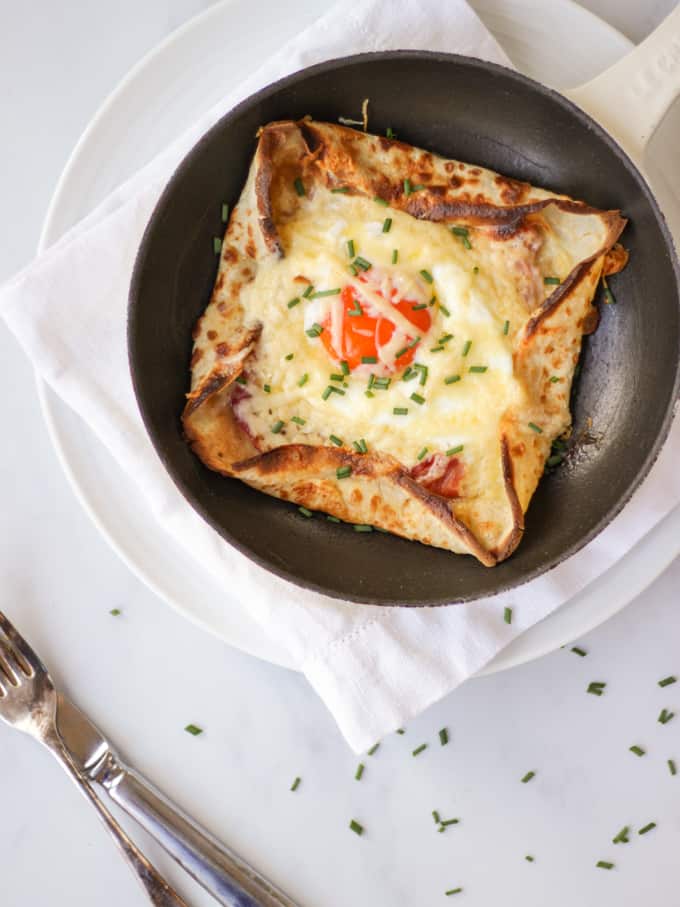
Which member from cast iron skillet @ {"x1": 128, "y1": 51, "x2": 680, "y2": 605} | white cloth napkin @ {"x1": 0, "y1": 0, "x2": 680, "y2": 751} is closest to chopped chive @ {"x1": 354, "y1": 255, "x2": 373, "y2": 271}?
cast iron skillet @ {"x1": 128, "y1": 51, "x2": 680, "y2": 605}

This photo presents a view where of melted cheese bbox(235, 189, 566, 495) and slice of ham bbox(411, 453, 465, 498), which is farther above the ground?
melted cheese bbox(235, 189, 566, 495)

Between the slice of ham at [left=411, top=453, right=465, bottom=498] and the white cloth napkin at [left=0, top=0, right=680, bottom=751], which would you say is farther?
the white cloth napkin at [left=0, top=0, right=680, bottom=751]

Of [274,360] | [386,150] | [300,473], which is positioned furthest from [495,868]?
[386,150]

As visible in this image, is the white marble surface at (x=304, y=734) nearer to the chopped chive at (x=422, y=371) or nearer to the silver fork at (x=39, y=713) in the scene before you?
the silver fork at (x=39, y=713)

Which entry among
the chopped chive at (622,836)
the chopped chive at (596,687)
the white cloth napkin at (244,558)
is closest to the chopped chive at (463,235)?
the white cloth napkin at (244,558)

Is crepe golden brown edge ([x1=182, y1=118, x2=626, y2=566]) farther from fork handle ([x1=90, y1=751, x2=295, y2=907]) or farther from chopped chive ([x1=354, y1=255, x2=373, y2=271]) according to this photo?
fork handle ([x1=90, y1=751, x2=295, y2=907])

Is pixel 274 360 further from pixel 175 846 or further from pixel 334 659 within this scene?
pixel 175 846

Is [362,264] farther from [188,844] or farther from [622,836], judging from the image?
[622,836]
